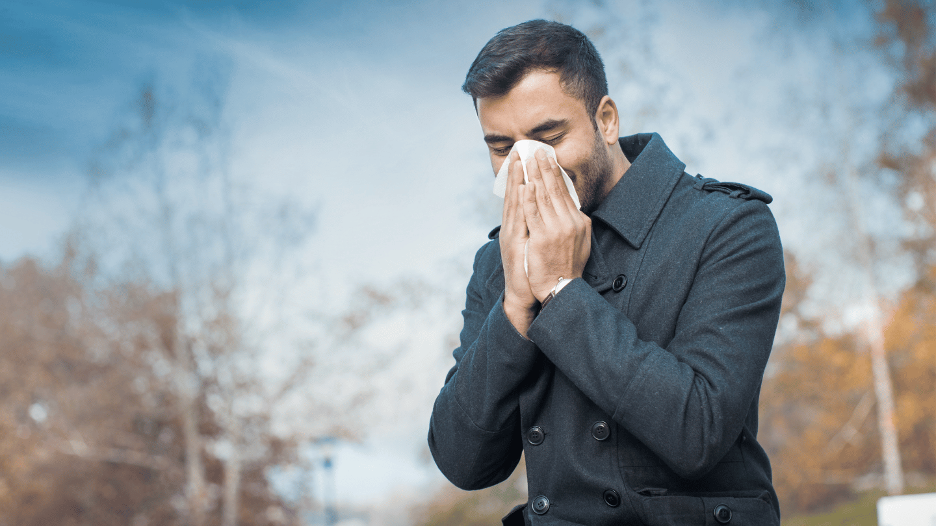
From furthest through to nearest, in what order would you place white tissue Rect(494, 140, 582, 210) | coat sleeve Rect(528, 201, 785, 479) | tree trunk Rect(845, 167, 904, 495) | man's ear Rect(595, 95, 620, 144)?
tree trunk Rect(845, 167, 904, 495), man's ear Rect(595, 95, 620, 144), white tissue Rect(494, 140, 582, 210), coat sleeve Rect(528, 201, 785, 479)

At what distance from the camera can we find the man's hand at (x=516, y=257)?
1114 mm

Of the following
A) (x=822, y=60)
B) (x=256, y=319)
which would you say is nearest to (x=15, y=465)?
(x=256, y=319)

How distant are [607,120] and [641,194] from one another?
19 centimetres

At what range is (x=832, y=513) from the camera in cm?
1073

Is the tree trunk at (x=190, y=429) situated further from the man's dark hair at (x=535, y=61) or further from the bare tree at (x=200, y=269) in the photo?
the man's dark hair at (x=535, y=61)

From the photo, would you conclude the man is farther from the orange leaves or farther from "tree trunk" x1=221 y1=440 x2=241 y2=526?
the orange leaves

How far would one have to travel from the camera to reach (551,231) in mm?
1068

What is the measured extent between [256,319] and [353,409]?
1.74 metres

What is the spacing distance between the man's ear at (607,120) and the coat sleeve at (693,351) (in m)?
0.31

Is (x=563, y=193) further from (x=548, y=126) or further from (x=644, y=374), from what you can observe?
(x=644, y=374)

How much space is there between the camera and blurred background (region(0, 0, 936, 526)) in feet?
29.1

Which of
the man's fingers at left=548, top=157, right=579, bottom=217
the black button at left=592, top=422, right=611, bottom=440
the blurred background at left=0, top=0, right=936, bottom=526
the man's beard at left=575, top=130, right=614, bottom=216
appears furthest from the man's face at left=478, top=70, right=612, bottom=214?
the blurred background at left=0, top=0, right=936, bottom=526

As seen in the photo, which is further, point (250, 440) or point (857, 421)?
point (857, 421)

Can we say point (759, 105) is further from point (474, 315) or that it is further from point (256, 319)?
point (474, 315)
